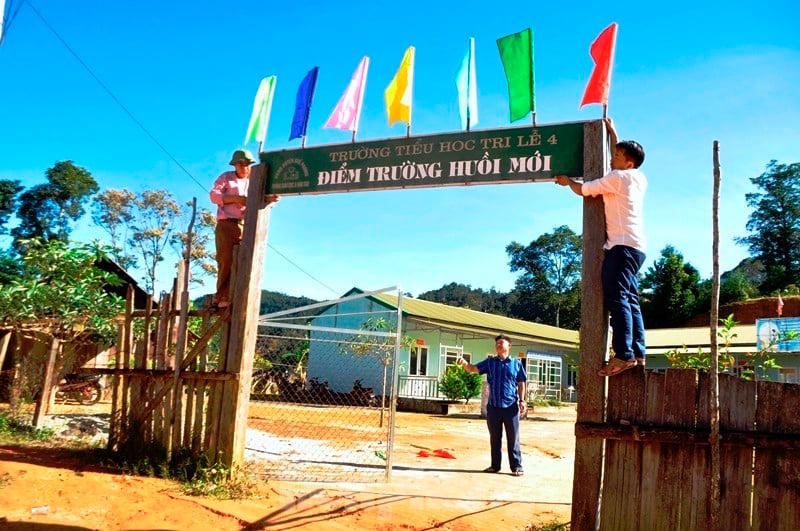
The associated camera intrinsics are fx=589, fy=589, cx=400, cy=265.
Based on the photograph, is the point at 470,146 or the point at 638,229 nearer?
the point at 638,229

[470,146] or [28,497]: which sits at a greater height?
[470,146]

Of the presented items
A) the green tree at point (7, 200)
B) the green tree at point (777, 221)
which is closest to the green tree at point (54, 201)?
the green tree at point (7, 200)

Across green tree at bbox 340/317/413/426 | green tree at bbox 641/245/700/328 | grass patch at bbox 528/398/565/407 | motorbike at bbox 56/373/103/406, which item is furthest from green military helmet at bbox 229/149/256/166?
green tree at bbox 641/245/700/328

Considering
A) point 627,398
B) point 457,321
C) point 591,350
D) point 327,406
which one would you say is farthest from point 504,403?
point 457,321

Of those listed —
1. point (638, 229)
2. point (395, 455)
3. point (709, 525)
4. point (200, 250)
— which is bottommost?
point (395, 455)

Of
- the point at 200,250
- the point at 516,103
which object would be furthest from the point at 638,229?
the point at 200,250

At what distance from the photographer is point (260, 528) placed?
464cm

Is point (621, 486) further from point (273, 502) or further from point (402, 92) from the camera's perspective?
point (402, 92)

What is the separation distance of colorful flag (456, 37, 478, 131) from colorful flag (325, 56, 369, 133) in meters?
1.11

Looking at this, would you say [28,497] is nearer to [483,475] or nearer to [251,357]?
[251,357]

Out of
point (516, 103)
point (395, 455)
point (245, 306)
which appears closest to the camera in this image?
point (516, 103)

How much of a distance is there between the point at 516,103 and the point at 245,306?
11.4 ft

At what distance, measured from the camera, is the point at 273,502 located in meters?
5.45

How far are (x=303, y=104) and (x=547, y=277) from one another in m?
58.4
